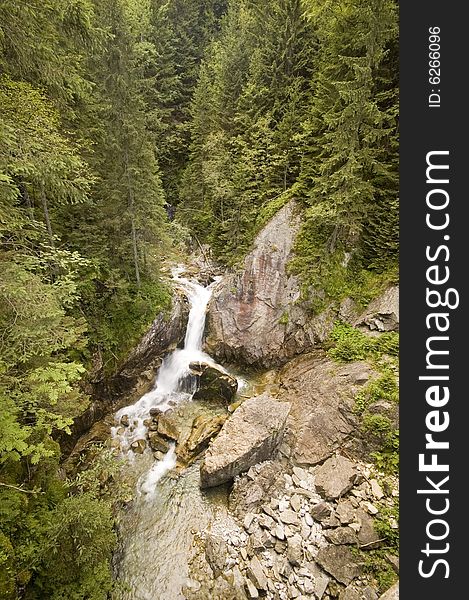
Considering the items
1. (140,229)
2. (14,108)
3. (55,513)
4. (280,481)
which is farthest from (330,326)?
(14,108)

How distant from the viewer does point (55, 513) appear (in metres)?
5.76

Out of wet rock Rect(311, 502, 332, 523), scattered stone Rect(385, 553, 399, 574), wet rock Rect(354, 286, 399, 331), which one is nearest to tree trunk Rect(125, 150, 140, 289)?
wet rock Rect(354, 286, 399, 331)

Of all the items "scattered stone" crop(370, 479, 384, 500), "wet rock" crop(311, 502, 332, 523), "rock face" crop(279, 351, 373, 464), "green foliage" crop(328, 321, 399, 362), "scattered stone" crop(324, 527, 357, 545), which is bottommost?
"scattered stone" crop(324, 527, 357, 545)

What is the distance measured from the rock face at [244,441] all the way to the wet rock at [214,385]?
168 centimetres

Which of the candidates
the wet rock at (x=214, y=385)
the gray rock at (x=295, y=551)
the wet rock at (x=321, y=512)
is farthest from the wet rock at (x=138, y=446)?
the wet rock at (x=321, y=512)

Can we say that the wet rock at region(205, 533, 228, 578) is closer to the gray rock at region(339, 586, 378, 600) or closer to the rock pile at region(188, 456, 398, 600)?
the rock pile at region(188, 456, 398, 600)

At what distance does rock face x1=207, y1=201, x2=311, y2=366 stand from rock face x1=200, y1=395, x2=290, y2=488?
3.12 metres

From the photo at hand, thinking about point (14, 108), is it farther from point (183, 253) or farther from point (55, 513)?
point (183, 253)

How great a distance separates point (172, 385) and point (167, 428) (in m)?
2.09

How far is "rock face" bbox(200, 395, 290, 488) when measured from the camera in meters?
8.32

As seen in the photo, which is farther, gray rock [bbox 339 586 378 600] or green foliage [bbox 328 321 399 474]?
green foliage [bbox 328 321 399 474]

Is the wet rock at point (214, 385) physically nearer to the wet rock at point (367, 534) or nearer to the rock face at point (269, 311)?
the rock face at point (269, 311)

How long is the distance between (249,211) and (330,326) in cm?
660

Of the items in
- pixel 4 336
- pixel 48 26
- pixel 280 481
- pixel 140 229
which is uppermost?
pixel 140 229
